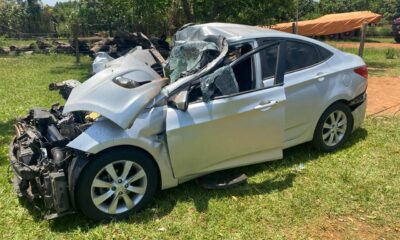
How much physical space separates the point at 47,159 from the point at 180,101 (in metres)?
1.42

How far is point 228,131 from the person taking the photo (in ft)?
14.1

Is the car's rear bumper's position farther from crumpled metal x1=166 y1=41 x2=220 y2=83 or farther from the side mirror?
the side mirror

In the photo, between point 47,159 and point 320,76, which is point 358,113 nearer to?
point 320,76

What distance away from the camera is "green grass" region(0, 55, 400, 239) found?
3844 mm

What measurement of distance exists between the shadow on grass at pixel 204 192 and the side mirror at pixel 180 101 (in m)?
1.03

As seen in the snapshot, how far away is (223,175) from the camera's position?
472cm

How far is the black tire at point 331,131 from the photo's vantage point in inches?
208

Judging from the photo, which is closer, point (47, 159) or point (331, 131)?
point (47, 159)

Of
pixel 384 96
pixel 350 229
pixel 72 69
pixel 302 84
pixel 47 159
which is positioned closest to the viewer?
pixel 350 229

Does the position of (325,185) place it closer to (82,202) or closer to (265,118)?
(265,118)

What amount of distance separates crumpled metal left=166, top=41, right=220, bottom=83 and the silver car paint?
0.26 metres

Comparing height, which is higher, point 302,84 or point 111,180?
point 302,84

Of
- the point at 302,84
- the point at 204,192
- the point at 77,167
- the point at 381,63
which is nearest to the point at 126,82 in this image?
the point at 77,167

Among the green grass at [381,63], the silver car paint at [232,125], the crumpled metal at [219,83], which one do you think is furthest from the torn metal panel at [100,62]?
the green grass at [381,63]
